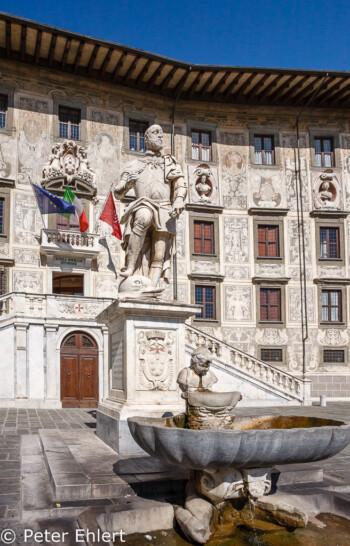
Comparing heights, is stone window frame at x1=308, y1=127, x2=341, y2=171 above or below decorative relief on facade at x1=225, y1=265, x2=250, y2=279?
above

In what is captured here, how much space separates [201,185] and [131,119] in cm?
429

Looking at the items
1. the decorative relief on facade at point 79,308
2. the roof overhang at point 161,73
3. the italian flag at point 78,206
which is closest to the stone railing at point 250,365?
the decorative relief on facade at point 79,308

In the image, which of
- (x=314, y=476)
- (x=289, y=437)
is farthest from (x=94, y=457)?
(x=289, y=437)

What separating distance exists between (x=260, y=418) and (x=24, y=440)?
4.72 meters

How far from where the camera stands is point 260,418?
18.3ft

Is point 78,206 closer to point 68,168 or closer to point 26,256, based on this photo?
point 68,168

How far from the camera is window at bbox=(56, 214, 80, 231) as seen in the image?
2189cm

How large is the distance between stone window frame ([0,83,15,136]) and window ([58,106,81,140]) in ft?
6.61

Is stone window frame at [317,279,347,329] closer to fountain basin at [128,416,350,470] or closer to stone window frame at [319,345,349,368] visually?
stone window frame at [319,345,349,368]

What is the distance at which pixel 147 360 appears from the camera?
23.2ft

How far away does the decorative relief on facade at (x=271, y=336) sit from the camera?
77.2 feet

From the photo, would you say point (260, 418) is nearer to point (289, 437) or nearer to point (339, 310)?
point (289, 437)

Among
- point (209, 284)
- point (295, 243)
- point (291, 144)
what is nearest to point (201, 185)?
point (209, 284)

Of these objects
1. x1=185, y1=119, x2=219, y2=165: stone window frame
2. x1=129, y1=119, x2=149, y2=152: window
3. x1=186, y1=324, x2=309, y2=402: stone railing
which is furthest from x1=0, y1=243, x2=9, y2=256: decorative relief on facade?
x1=185, y1=119, x2=219, y2=165: stone window frame
